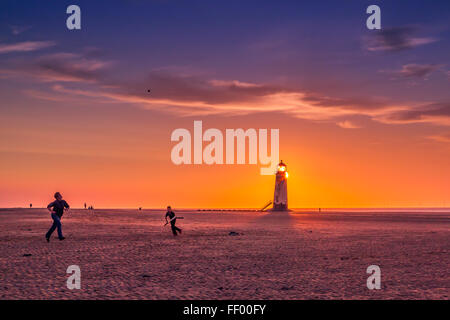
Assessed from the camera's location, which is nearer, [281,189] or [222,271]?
[222,271]

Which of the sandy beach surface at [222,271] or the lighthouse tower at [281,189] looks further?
the lighthouse tower at [281,189]

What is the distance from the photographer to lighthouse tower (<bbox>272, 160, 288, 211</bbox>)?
95875 millimetres

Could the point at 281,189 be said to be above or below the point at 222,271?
above

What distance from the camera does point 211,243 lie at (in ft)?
83.9

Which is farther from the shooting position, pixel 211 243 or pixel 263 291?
pixel 211 243

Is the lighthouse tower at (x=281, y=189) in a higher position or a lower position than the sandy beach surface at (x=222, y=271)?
higher

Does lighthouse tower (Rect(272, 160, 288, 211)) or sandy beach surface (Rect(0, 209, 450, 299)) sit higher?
lighthouse tower (Rect(272, 160, 288, 211))

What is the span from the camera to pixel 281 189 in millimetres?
96812

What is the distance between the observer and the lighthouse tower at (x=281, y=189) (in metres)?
95.9

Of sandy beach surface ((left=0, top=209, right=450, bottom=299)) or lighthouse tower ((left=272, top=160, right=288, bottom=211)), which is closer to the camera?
sandy beach surface ((left=0, top=209, right=450, bottom=299))
